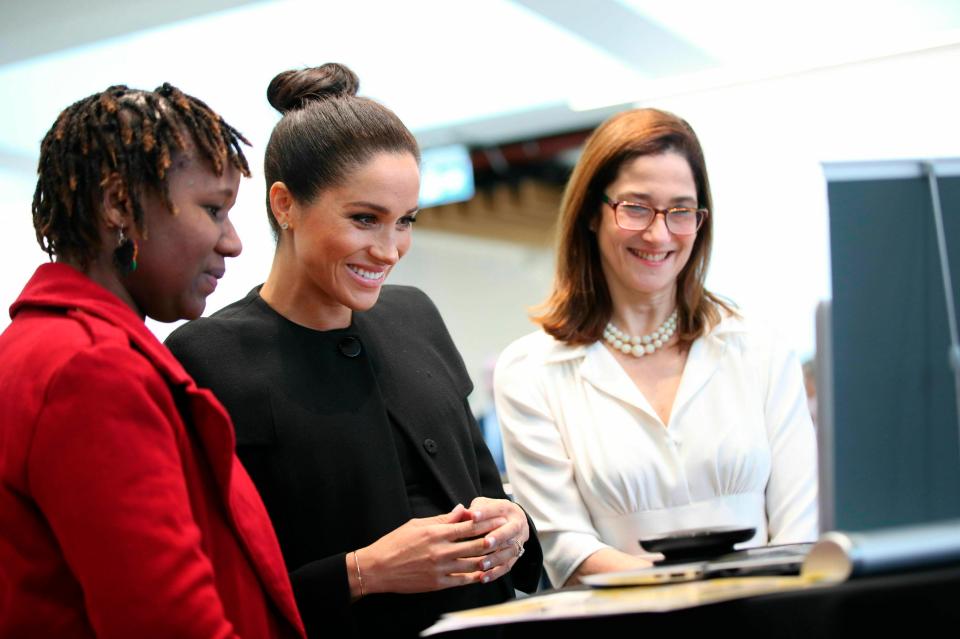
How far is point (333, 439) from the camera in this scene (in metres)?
1.88

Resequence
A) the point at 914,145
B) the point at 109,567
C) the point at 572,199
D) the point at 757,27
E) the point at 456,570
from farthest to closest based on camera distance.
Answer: the point at 757,27
the point at 914,145
the point at 572,199
the point at 456,570
the point at 109,567

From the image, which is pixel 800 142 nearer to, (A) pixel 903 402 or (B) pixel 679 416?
(B) pixel 679 416

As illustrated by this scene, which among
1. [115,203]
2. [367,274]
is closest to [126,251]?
[115,203]

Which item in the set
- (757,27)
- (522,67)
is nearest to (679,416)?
(757,27)

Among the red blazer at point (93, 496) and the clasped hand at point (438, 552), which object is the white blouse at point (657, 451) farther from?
the red blazer at point (93, 496)

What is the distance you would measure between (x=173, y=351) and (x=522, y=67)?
19.1 feet

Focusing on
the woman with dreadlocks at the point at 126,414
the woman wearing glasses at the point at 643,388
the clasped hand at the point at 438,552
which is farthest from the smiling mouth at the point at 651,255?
the woman with dreadlocks at the point at 126,414

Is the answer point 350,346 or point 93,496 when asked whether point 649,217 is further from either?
point 93,496

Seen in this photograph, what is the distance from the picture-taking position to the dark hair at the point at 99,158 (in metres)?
1.51

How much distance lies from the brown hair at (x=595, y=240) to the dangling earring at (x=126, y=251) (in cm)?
126

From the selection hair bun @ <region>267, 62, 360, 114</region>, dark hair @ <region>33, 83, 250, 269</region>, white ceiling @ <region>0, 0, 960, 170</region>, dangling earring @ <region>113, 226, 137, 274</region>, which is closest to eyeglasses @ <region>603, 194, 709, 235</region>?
hair bun @ <region>267, 62, 360, 114</region>

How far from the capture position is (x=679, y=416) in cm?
241

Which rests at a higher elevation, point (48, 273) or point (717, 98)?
point (717, 98)

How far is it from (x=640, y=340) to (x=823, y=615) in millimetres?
1400
